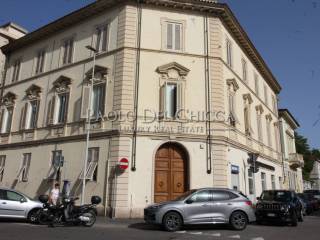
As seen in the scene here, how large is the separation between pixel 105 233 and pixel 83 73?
11740mm

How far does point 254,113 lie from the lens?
83.5 ft

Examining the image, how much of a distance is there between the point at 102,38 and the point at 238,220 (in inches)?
533

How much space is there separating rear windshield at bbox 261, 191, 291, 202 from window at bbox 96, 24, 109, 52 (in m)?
12.6

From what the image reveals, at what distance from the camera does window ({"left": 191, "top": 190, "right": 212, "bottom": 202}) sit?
40.8ft

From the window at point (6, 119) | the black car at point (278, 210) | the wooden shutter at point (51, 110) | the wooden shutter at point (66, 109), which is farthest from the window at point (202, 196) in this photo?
the window at point (6, 119)

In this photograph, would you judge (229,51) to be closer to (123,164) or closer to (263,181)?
(263,181)

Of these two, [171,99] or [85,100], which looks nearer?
[171,99]

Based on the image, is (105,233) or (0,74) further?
(0,74)

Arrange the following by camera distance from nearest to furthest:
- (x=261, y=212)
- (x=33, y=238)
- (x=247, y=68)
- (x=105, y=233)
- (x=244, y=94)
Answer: (x=33, y=238) < (x=105, y=233) < (x=261, y=212) < (x=244, y=94) < (x=247, y=68)

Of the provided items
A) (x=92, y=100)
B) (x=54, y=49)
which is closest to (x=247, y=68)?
(x=92, y=100)

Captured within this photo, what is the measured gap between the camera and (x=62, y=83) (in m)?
21.0

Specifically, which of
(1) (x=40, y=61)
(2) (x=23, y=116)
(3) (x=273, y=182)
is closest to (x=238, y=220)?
(3) (x=273, y=182)

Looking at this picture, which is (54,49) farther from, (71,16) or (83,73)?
(83,73)

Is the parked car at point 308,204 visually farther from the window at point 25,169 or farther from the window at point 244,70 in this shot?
the window at point 25,169
